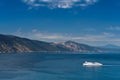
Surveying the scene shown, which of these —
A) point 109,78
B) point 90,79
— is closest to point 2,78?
point 90,79

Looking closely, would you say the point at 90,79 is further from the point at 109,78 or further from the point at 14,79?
the point at 14,79

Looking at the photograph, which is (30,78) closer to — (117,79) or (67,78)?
(67,78)

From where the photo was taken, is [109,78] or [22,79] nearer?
[22,79]

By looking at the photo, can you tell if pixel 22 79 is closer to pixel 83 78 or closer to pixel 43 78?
pixel 43 78

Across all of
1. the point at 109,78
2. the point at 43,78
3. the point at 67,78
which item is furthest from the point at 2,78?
the point at 109,78

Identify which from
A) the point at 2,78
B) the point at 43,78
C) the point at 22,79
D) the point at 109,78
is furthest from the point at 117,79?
the point at 2,78

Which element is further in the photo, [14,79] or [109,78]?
[109,78]

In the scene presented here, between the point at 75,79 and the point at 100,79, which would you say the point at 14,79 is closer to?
the point at 75,79
